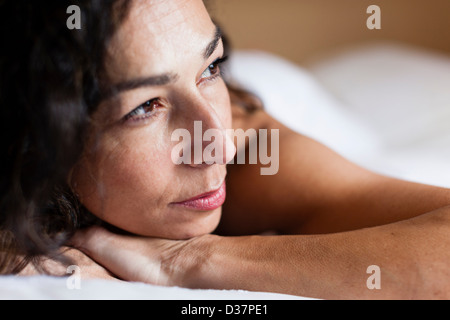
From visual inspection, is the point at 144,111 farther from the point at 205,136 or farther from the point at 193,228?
the point at 193,228

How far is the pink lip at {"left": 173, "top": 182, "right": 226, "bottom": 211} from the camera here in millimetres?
765

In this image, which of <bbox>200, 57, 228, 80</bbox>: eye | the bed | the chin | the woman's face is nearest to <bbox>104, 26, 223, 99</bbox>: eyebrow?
the woman's face

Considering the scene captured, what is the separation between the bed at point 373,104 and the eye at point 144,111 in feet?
1.84

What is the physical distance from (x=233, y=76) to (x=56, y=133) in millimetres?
845

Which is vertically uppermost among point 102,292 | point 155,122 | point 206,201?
point 155,122

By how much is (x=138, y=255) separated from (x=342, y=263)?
12.0 inches

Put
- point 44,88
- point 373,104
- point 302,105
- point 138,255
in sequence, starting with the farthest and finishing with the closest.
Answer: point 373,104 < point 302,105 < point 138,255 < point 44,88

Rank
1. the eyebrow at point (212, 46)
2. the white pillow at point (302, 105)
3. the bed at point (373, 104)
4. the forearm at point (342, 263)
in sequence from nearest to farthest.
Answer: the forearm at point (342, 263) < the eyebrow at point (212, 46) < the bed at point (373, 104) < the white pillow at point (302, 105)

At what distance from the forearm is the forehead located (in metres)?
0.28

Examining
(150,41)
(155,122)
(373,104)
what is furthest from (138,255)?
(373,104)

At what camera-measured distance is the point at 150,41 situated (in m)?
0.67

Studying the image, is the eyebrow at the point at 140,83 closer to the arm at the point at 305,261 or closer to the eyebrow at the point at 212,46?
the eyebrow at the point at 212,46

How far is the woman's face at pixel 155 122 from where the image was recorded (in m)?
0.67

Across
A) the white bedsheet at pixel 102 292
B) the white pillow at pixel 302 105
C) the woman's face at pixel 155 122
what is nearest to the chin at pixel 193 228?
the woman's face at pixel 155 122
